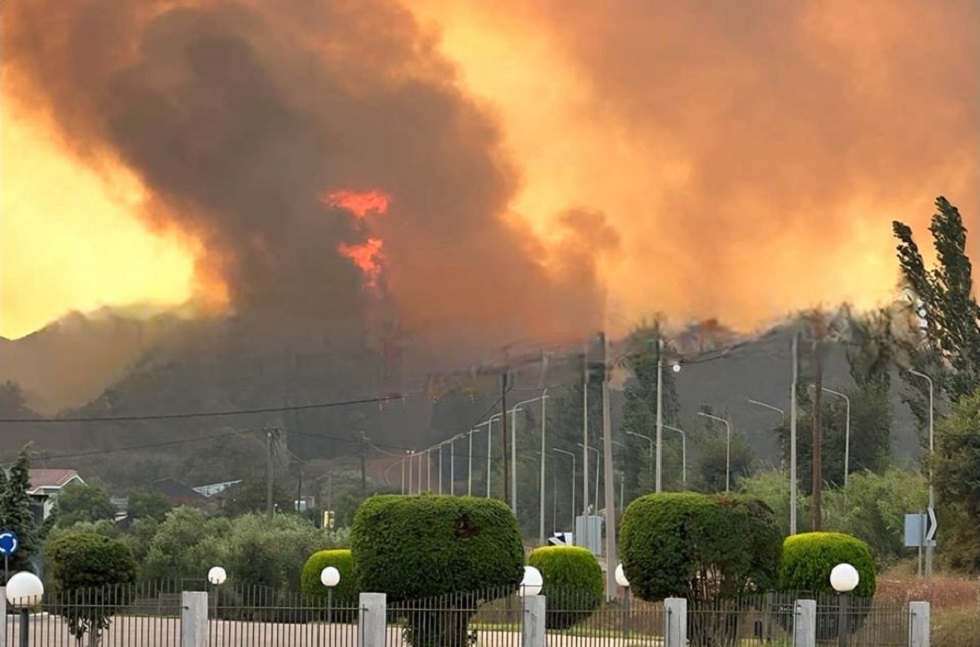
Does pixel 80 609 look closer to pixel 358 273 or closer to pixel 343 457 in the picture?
pixel 358 273

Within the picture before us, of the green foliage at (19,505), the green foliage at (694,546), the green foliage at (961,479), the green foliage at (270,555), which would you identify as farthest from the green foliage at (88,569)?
the green foliage at (270,555)

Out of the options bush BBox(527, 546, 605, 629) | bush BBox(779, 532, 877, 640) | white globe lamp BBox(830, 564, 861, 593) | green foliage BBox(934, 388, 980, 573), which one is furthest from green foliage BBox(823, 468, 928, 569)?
white globe lamp BBox(830, 564, 861, 593)

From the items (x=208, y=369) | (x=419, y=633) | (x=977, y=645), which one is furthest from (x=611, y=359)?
(x=419, y=633)

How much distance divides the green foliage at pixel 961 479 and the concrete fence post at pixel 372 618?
77.0ft

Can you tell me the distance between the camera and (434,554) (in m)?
19.1

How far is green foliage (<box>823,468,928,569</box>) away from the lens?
49656 mm

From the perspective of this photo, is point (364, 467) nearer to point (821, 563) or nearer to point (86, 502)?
point (86, 502)

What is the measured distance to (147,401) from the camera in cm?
8006

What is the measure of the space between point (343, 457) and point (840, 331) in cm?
2686

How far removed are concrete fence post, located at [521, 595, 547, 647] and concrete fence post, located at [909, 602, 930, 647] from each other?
6.09m

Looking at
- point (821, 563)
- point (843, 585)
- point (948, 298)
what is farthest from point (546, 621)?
point (948, 298)

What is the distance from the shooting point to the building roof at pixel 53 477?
73375 millimetres

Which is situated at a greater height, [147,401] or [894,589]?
[147,401]

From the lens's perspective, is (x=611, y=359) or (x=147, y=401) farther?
(x=147, y=401)
